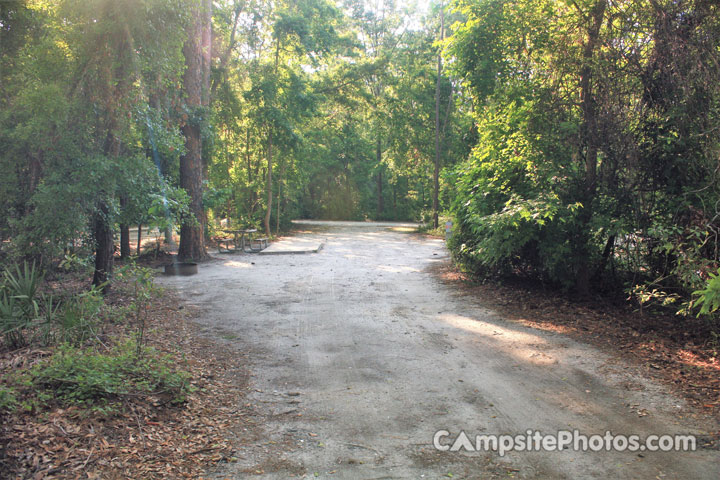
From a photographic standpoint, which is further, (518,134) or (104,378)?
(518,134)

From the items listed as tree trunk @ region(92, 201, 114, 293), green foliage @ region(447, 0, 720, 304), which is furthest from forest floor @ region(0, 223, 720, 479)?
green foliage @ region(447, 0, 720, 304)

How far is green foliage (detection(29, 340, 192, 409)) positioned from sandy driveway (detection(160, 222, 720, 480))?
80 centimetres

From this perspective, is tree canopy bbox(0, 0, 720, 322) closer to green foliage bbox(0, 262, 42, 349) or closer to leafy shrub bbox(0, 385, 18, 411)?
green foliage bbox(0, 262, 42, 349)

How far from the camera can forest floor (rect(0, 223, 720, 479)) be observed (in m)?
3.28

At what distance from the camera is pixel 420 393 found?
4594 mm

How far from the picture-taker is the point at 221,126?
824 inches

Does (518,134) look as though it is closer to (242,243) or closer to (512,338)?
(512,338)

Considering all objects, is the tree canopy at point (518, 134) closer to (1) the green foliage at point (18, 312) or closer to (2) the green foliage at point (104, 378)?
(1) the green foliage at point (18, 312)

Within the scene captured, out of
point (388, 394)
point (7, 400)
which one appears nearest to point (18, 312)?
point (7, 400)

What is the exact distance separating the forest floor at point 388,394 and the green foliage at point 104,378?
6.7 inches

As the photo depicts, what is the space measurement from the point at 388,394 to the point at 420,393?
0.30 m

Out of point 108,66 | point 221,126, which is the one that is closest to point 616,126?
point 108,66

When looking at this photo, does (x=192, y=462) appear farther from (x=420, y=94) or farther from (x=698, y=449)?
(x=420, y=94)

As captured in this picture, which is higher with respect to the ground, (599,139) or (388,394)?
(599,139)
